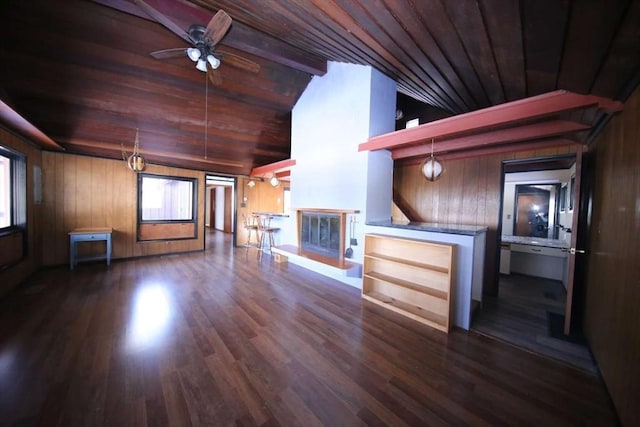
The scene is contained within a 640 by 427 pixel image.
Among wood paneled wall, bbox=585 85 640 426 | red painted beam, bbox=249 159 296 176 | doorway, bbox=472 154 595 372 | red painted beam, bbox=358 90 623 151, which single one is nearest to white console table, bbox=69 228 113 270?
red painted beam, bbox=249 159 296 176

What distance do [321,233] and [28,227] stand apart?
16.0 ft

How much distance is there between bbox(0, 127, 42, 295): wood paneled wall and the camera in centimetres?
306

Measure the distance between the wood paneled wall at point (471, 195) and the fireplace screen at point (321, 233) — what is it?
188 centimetres

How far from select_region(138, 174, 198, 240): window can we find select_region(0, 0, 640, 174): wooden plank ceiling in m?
0.75

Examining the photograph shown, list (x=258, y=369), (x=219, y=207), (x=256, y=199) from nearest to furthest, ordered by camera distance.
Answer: (x=258, y=369) → (x=256, y=199) → (x=219, y=207)

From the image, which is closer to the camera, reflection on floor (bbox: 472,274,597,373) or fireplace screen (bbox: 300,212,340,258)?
reflection on floor (bbox: 472,274,597,373)

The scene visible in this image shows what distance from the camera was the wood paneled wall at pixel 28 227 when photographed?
120 inches

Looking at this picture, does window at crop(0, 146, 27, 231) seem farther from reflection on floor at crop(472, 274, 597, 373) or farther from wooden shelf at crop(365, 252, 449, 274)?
reflection on floor at crop(472, 274, 597, 373)

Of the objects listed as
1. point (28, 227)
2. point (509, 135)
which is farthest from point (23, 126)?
point (509, 135)

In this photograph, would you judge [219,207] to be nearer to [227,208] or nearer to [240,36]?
[227,208]

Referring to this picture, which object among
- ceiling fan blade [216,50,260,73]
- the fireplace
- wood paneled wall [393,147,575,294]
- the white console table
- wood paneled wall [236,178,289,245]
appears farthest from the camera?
wood paneled wall [236,178,289,245]

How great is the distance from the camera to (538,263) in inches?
173

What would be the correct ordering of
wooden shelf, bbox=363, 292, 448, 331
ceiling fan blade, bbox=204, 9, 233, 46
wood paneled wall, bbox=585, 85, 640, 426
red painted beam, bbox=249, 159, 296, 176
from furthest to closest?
red painted beam, bbox=249, 159, 296, 176 → wooden shelf, bbox=363, 292, 448, 331 → ceiling fan blade, bbox=204, 9, 233, 46 → wood paneled wall, bbox=585, 85, 640, 426

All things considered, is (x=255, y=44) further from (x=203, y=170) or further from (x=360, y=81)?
(x=203, y=170)
